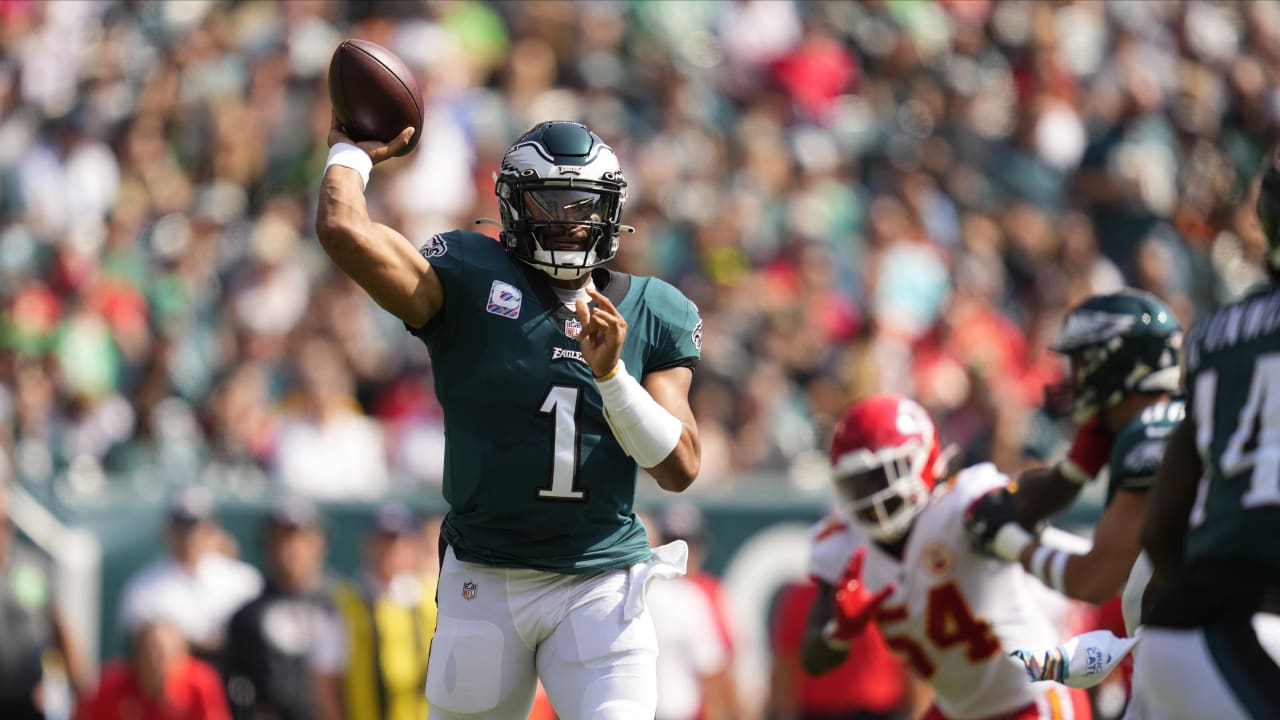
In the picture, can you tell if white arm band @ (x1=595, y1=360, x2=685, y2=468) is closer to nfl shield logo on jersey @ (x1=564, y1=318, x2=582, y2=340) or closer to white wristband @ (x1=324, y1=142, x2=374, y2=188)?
nfl shield logo on jersey @ (x1=564, y1=318, x2=582, y2=340)

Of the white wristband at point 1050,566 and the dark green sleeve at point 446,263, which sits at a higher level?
the dark green sleeve at point 446,263

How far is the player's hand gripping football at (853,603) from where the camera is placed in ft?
18.8

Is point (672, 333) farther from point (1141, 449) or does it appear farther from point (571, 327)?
point (1141, 449)

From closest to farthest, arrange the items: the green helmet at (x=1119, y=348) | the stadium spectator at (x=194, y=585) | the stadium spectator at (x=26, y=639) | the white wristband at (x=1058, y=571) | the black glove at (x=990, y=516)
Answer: the white wristband at (x=1058, y=571) → the green helmet at (x=1119, y=348) → the black glove at (x=990, y=516) → the stadium spectator at (x=26, y=639) → the stadium spectator at (x=194, y=585)

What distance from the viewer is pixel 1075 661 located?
4.58 metres

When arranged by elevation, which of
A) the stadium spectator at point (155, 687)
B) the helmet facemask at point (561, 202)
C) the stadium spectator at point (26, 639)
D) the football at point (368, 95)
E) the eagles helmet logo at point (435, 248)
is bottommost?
the stadium spectator at point (155, 687)

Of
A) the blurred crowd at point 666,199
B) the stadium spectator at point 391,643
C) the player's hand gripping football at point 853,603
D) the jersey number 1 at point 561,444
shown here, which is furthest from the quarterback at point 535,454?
the blurred crowd at point 666,199

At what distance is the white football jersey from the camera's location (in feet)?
18.8

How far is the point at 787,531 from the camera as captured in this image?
9461 millimetres

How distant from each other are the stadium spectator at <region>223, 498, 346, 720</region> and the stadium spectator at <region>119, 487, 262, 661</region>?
19 centimetres

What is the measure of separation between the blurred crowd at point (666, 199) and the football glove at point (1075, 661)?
456 cm

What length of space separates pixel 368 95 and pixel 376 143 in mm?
126

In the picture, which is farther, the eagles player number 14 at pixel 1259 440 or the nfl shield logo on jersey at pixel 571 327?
the nfl shield logo on jersey at pixel 571 327

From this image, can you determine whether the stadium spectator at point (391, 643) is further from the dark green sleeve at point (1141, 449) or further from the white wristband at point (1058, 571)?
the dark green sleeve at point (1141, 449)
